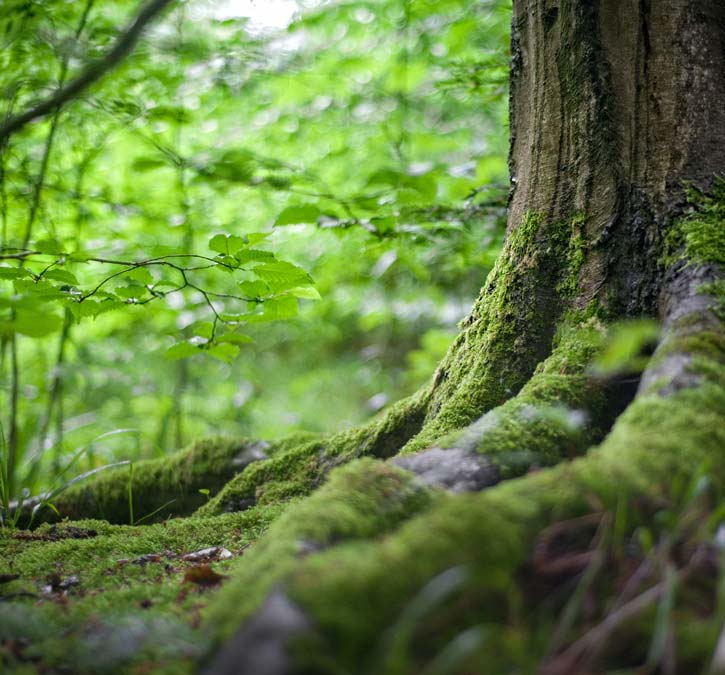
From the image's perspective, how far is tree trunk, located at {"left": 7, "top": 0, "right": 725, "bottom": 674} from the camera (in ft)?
2.98

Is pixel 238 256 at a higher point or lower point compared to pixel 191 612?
higher

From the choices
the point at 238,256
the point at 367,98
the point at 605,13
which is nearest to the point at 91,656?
the point at 238,256

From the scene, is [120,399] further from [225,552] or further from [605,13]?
[605,13]

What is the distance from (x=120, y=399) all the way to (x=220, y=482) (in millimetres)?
3671

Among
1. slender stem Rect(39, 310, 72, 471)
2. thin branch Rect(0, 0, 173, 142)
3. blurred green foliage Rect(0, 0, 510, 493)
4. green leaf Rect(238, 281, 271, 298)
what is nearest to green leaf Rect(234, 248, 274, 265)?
blurred green foliage Rect(0, 0, 510, 493)

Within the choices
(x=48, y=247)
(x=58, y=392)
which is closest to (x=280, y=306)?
(x=48, y=247)

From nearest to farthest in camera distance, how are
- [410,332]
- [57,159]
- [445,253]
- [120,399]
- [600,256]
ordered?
[600,256] < [57,159] < [445,253] < [120,399] < [410,332]

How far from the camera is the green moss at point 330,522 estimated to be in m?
1.05

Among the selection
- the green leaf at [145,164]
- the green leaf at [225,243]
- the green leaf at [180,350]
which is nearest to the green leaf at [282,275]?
the green leaf at [225,243]

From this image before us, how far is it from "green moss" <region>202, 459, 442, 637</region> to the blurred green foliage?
797mm

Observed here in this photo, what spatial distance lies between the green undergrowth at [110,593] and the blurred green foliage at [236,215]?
1.66 ft

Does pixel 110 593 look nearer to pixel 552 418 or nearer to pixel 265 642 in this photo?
pixel 265 642

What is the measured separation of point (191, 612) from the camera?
4.43 feet

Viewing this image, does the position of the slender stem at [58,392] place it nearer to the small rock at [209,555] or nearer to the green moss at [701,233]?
the small rock at [209,555]
